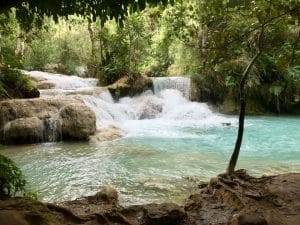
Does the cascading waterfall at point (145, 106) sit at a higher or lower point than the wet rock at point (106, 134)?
higher

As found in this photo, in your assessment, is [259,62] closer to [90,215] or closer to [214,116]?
[214,116]

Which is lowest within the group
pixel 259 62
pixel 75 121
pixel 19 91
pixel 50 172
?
pixel 50 172

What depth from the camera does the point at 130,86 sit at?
19.3m

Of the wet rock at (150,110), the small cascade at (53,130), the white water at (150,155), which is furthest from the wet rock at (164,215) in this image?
the wet rock at (150,110)

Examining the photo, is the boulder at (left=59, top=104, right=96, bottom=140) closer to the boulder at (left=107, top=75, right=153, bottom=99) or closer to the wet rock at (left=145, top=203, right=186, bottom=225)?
the boulder at (left=107, top=75, right=153, bottom=99)

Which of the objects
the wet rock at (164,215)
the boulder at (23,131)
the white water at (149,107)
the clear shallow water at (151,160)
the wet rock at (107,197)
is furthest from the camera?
the white water at (149,107)

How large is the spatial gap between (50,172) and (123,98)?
10.3m

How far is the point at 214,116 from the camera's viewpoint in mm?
17766

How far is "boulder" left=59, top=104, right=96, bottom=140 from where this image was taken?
12.2m

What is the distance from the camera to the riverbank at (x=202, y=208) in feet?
13.0

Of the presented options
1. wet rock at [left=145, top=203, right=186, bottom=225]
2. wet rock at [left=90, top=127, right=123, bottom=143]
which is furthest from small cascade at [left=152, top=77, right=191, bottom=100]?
wet rock at [left=145, top=203, right=186, bottom=225]

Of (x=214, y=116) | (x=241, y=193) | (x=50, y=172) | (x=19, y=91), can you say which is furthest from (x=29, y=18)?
(x=214, y=116)

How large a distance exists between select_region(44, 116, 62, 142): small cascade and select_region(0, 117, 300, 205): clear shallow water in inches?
24.9

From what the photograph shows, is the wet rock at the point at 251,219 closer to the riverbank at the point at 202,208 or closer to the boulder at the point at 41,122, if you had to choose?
the riverbank at the point at 202,208
